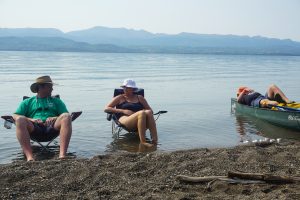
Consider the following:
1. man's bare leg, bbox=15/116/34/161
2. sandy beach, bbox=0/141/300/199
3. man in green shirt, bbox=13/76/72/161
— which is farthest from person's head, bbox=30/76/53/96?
sandy beach, bbox=0/141/300/199

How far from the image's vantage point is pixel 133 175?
5.43 m

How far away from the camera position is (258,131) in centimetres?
1070

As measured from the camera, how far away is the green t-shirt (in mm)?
7801

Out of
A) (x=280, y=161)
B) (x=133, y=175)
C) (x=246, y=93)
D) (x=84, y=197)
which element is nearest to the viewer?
(x=84, y=197)

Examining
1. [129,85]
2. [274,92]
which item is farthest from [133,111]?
[274,92]

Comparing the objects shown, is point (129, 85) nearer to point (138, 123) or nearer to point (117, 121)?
point (117, 121)

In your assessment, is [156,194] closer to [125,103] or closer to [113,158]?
[113,158]

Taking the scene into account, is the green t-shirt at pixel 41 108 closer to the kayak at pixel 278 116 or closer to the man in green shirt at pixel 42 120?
the man in green shirt at pixel 42 120

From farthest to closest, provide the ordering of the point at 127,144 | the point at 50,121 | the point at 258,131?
the point at 258,131, the point at 127,144, the point at 50,121

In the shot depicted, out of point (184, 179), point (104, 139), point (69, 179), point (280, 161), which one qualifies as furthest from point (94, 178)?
point (104, 139)

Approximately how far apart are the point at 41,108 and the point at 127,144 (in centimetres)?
198

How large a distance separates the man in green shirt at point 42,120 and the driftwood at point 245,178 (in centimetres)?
256

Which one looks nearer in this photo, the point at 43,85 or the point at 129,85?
the point at 43,85

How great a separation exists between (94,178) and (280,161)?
2.55m
